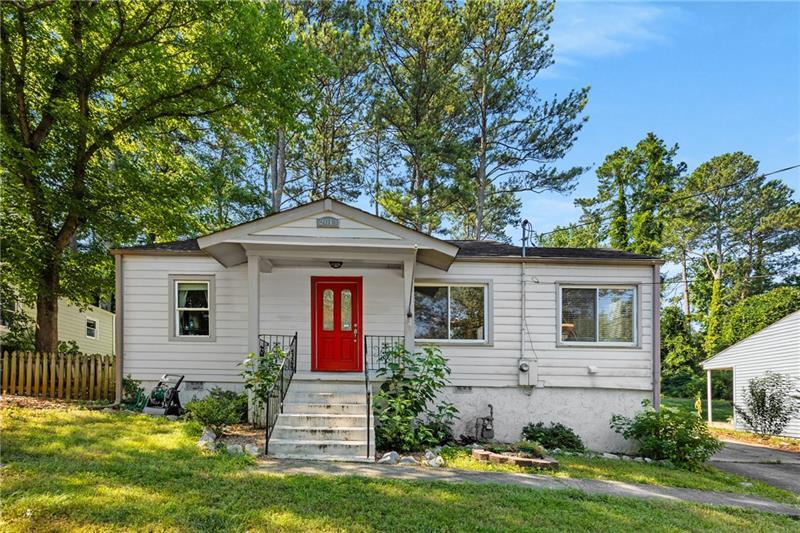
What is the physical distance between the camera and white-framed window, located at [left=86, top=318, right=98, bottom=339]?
19047mm

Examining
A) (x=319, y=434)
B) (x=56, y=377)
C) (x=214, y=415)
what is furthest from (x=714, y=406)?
(x=56, y=377)

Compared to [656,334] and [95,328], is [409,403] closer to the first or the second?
[656,334]

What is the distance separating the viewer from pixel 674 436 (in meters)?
8.22

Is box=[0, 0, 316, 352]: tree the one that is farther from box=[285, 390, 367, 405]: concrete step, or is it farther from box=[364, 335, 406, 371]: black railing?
box=[285, 390, 367, 405]: concrete step

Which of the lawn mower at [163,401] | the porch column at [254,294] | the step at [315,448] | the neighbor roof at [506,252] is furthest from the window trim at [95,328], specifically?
the step at [315,448]

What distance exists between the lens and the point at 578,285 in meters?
9.69

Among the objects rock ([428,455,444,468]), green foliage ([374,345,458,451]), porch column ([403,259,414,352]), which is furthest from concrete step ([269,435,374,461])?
porch column ([403,259,414,352])

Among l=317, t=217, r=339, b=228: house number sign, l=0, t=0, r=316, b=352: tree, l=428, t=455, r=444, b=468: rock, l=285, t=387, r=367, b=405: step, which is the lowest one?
l=428, t=455, r=444, b=468: rock

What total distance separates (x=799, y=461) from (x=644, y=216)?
17401 mm

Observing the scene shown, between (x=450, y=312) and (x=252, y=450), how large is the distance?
16.7 ft

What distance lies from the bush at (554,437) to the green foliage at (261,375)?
5.34 meters

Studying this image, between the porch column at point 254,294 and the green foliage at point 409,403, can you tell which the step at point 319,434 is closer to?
the green foliage at point 409,403

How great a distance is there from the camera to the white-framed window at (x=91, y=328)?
750 inches

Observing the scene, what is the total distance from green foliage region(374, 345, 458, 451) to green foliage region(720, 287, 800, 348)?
65.3 ft
